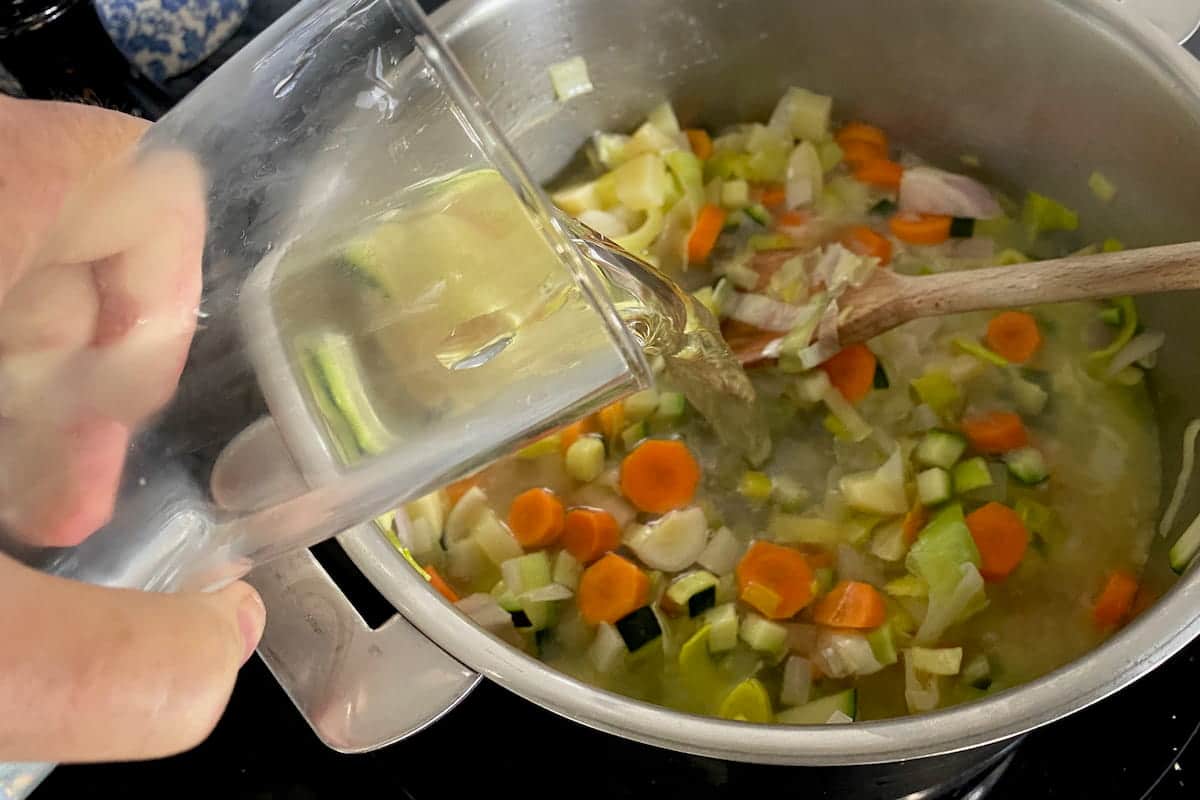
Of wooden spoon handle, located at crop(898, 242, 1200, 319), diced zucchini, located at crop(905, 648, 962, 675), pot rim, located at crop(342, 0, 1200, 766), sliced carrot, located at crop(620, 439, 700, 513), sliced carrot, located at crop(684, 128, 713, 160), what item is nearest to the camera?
pot rim, located at crop(342, 0, 1200, 766)

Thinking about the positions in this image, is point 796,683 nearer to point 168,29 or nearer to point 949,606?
point 949,606

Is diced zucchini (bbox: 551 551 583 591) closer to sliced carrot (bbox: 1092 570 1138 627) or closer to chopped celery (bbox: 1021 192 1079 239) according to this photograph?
sliced carrot (bbox: 1092 570 1138 627)

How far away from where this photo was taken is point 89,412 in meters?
0.75

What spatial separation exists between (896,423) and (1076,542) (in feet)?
1.06

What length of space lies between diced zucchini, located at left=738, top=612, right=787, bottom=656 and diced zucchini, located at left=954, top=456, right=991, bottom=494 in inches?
14.5

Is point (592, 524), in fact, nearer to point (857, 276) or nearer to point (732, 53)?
point (857, 276)

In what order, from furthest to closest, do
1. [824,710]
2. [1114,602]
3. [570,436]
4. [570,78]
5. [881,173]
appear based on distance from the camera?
[881,173] < [570,78] < [570,436] < [1114,602] < [824,710]

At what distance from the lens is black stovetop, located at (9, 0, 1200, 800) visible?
1260 millimetres

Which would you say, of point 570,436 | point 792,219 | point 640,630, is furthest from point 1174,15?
point 640,630

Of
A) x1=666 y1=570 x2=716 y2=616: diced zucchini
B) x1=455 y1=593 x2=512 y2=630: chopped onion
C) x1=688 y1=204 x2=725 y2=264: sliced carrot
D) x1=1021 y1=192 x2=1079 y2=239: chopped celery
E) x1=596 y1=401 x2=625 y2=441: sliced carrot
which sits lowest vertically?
x1=1021 y1=192 x2=1079 y2=239: chopped celery

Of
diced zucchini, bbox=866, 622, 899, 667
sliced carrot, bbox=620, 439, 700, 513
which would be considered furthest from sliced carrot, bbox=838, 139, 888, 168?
diced zucchini, bbox=866, 622, 899, 667

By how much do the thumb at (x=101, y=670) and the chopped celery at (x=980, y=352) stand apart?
4.36 feet

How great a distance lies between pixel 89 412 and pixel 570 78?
121cm

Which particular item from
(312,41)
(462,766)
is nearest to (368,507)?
(312,41)
